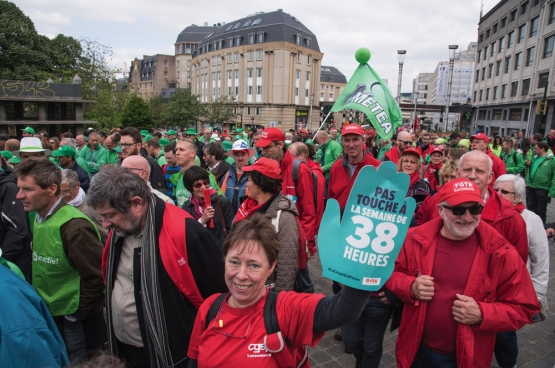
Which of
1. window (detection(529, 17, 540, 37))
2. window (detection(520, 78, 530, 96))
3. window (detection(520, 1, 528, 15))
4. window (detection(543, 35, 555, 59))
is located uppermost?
window (detection(520, 1, 528, 15))

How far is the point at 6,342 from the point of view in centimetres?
127

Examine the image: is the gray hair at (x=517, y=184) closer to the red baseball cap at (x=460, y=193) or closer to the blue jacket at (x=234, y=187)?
the red baseball cap at (x=460, y=193)

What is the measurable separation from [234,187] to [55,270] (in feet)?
8.71

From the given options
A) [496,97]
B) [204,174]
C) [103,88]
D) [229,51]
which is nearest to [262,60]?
[229,51]

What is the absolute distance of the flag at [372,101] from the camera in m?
5.41

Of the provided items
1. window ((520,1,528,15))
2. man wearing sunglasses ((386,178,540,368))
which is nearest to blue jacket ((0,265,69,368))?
man wearing sunglasses ((386,178,540,368))

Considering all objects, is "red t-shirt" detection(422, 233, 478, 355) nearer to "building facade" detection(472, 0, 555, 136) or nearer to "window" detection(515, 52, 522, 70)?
"building facade" detection(472, 0, 555, 136)

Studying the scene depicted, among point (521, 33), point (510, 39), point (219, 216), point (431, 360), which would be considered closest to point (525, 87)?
point (521, 33)

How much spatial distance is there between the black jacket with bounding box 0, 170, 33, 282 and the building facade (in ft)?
100

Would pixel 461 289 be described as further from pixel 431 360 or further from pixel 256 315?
pixel 256 315

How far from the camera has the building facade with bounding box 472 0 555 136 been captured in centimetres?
3152

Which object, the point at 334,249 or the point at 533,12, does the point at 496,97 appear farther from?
the point at 334,249

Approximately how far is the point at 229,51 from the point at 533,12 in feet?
135

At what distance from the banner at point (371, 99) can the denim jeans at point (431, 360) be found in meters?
3.46
